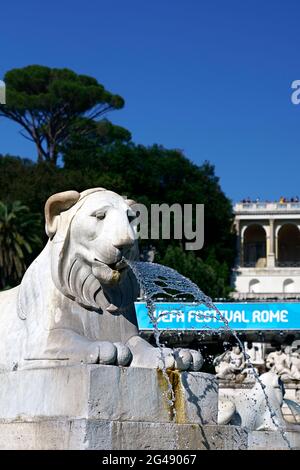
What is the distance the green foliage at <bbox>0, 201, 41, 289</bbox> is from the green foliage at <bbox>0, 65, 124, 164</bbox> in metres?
30.9

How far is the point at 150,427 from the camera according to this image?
618cm

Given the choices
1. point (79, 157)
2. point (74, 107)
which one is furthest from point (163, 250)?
point (74, 107)

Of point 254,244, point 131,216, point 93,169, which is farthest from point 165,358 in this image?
point 254,244

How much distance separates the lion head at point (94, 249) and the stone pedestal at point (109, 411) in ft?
2.22

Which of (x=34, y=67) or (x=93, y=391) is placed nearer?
(x=93, y=391)

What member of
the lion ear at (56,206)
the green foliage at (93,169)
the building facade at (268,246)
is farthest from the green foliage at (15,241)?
the building facade at (268,246)

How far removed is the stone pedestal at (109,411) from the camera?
603 centimetres

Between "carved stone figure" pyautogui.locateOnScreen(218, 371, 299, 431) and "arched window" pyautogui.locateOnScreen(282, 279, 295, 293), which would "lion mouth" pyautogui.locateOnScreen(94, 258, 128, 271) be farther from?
"arched window" pyautogui.locateOnScreen(282, 279, 295, 293)

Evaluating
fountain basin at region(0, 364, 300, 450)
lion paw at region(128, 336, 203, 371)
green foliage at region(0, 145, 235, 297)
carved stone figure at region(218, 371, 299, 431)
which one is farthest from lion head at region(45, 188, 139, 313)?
green foliage at region(0, 145, 235, 297)

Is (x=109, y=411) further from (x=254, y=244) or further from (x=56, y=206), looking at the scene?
(x=254, y=244)

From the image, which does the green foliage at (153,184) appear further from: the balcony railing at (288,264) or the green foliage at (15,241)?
the balcony railing at (288,264)

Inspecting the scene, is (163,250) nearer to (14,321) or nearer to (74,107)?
(74,107)

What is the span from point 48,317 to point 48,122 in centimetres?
7260

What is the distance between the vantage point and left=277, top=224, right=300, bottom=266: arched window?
304ft
